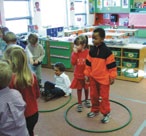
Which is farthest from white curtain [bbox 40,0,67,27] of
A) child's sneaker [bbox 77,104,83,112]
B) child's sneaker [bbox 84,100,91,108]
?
child's sneaker [bbox 77,104,83,112]

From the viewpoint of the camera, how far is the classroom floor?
8.45ft

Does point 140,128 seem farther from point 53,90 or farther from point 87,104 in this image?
point 53,90

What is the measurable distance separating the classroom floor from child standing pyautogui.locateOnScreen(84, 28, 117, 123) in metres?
0.19

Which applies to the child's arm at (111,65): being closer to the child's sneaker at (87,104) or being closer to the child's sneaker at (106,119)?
the child's sneaker at (106,119)

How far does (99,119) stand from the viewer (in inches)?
113

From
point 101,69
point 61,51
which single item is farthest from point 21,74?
point 61,51

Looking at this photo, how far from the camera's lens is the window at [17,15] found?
6188mm

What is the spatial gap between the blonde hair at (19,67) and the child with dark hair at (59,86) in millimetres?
1782

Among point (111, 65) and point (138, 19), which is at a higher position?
point (138, 19)

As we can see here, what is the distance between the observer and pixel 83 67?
9.66ft

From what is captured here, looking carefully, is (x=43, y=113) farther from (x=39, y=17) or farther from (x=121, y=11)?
(x=121, y=11)

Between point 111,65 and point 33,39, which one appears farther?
point 33,39

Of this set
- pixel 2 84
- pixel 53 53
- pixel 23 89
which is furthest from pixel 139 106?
pixel 53 53

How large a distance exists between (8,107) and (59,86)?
2.18 meters
